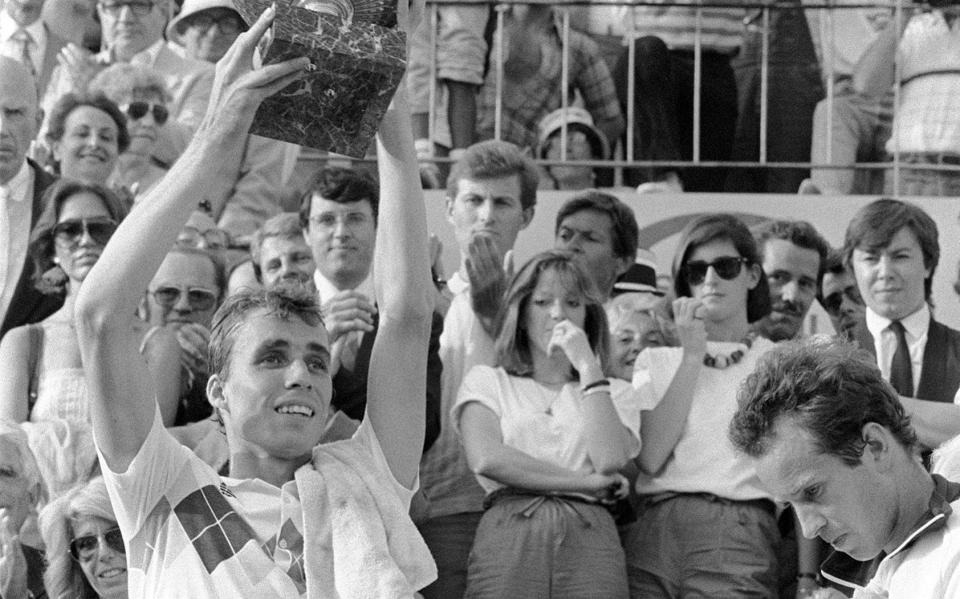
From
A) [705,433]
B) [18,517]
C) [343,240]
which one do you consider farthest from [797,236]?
[18,517]

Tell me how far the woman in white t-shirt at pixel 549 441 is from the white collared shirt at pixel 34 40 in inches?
137

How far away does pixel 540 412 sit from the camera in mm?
5355

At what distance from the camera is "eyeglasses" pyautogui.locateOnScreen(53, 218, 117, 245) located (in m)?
6.02

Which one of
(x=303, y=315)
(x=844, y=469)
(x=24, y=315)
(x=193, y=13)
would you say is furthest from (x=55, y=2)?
(x=844, y=469)

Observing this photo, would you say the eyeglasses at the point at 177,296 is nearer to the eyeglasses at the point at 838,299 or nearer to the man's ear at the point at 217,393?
the man's ear at the point at 217,393

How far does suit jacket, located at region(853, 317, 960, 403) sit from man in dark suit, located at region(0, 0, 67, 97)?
428 centimetres

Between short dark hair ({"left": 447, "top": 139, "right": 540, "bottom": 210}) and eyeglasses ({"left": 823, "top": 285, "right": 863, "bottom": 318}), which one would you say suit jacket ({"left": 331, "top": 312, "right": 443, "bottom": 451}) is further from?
eyeglasses ({"left": 823, "top": 285, "right": 863, "bottom": 318})

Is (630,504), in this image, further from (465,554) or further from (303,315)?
(303,315)

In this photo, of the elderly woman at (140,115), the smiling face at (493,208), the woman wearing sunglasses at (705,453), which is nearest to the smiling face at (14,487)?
the woman wearing sunglasses at (705,453)

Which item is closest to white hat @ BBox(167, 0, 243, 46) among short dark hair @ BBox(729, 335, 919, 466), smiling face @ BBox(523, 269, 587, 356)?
smiling face @ BBox(523, 269, 587, 356)

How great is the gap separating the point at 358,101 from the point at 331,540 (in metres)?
0.92

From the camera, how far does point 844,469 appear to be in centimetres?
321

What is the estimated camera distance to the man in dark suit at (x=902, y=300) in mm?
5594

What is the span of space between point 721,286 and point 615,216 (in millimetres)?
823
